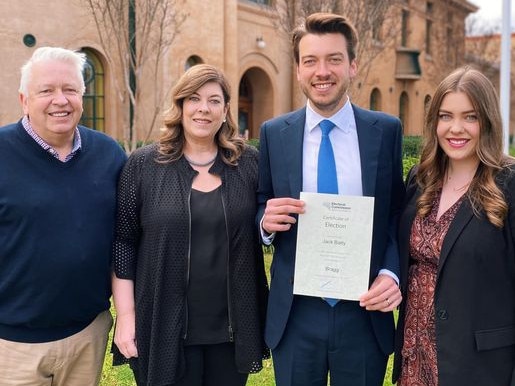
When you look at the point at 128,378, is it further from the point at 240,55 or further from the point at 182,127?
the point at 240,55

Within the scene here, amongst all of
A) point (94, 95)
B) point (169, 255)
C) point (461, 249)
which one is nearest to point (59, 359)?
point (169, 255)

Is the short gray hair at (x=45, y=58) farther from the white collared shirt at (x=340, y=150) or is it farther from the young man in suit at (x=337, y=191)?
the white collared shirt at (x=340, y=150)

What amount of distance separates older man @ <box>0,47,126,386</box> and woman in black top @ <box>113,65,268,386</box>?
0.18 metres

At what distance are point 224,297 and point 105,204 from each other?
849 millimetres

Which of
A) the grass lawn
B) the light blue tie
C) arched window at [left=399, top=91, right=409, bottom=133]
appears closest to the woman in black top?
the light blue tie

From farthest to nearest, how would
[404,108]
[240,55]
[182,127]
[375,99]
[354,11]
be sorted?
[404,108]
[375,99]
[240,55]
[354,11]
[182,127]

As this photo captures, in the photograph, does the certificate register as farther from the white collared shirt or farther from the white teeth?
the white teeth

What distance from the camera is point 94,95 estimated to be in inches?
589

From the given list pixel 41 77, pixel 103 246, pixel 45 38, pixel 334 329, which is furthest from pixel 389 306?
pixel 45 38

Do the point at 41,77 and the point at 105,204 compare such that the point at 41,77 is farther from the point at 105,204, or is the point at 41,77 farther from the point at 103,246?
the point at 103,246

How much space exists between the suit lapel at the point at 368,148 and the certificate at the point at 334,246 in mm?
155

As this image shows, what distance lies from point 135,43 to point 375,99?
651 inches

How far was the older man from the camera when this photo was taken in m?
3.02

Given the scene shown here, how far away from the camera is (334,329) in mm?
3076
